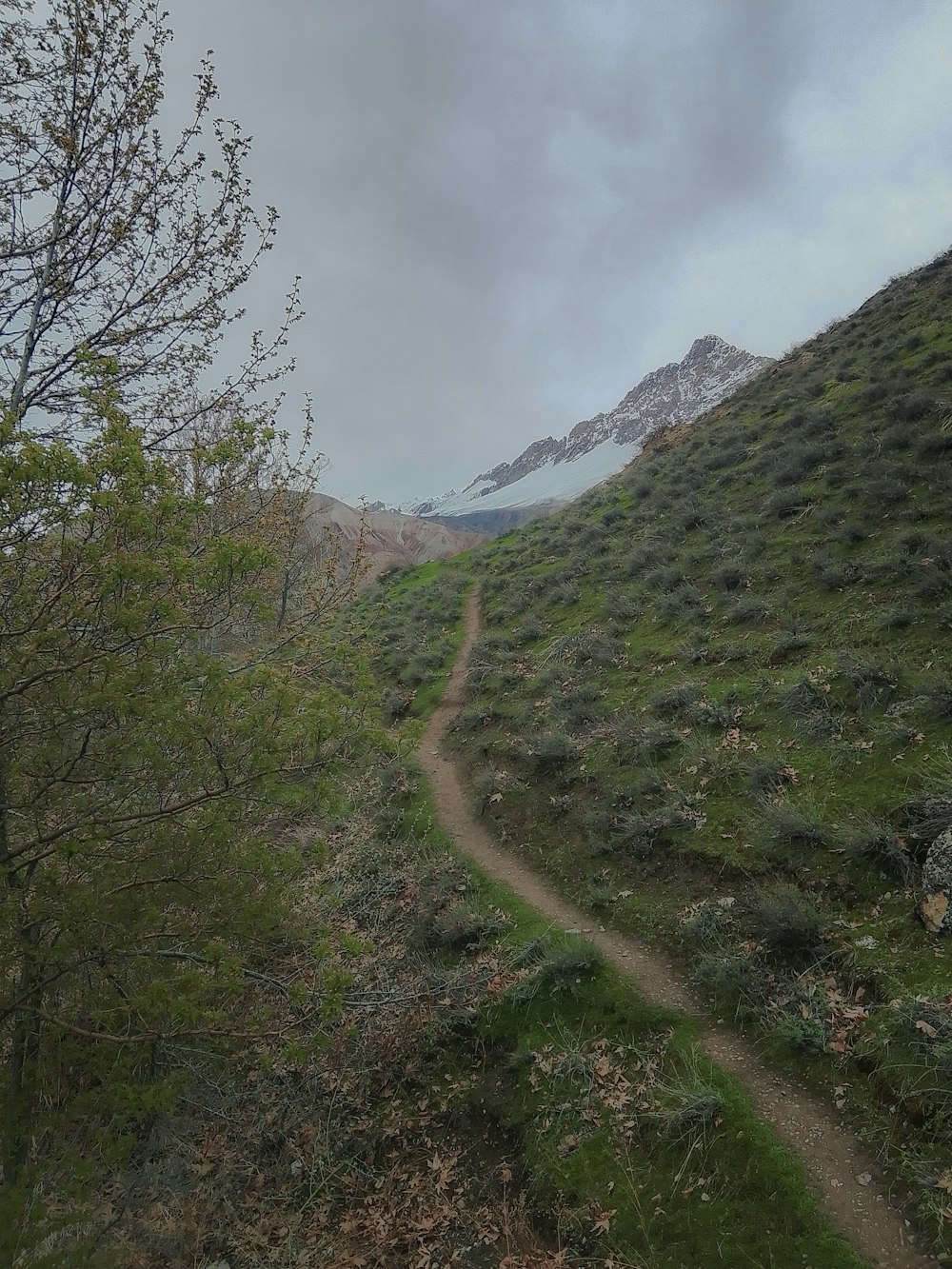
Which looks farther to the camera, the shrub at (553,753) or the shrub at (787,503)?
the shrub at (787,503)

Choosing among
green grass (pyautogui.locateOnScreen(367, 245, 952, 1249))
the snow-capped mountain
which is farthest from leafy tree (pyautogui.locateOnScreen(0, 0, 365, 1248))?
the snow-capped mountain

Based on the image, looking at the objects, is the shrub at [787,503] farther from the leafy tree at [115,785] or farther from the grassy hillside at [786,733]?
the leafy tree at [115,785]

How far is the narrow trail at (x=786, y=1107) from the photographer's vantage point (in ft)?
13.7

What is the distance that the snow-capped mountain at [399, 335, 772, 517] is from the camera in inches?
3275

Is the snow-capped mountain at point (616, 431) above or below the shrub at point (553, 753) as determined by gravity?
above

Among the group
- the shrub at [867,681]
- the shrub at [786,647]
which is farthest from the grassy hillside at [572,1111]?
the shrub at [786,647]

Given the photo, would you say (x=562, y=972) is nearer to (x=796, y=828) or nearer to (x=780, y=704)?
(x=796, y=828)

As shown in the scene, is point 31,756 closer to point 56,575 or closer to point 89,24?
point 56,575

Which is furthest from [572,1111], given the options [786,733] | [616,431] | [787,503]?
[616,431]

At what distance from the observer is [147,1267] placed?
513 cm

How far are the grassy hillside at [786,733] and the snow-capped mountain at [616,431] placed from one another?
51.0 metres

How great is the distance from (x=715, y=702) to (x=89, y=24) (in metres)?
10.4

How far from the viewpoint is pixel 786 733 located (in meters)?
8.79

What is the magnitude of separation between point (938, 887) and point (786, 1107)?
233cm
